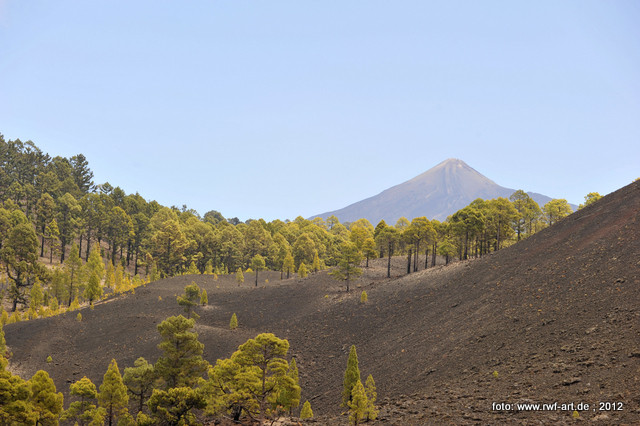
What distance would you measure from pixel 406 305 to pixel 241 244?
208 feet

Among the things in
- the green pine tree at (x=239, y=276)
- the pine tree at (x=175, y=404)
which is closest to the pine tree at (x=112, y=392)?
the pine tree at (x=175, y=404)

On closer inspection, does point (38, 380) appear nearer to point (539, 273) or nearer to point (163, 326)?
point (163, 326)

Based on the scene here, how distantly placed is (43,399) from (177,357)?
31.3 ft

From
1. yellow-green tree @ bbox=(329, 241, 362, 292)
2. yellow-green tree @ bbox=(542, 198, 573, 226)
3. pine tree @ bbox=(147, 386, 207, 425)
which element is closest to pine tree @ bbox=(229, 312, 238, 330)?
yellow-green tree @ bbox=(329, 241, 362, 292)

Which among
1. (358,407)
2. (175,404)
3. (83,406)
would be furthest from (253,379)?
(83,406)

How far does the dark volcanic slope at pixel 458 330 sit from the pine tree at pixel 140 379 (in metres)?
12.5

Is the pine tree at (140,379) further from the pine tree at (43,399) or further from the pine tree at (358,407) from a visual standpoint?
the pine tree at (358,407)

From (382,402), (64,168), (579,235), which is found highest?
(64,168)

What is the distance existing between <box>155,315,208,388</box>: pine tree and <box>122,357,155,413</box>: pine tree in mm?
886

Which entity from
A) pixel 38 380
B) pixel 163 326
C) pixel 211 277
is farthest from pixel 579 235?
pixel 211 277

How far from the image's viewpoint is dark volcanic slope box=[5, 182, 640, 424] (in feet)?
85.9

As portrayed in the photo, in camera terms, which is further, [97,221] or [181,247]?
[97,221]

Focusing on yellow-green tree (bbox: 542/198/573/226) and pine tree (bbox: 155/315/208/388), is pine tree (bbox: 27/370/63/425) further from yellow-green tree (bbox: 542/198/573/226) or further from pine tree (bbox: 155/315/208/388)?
yellow-green tree (bbox: 542/198/573/226)

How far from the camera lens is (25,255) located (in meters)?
78.7
